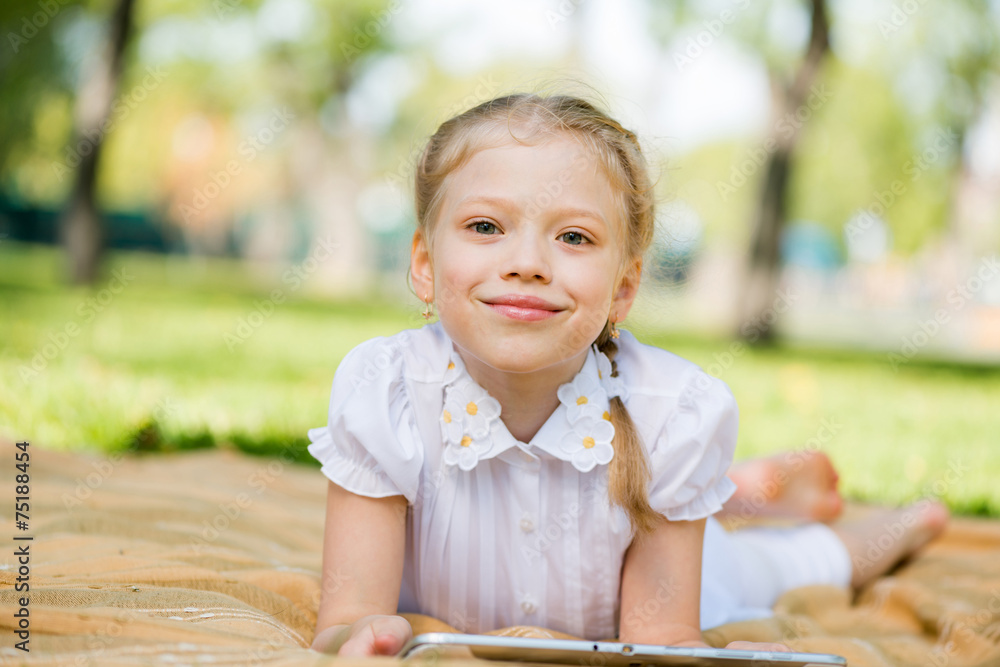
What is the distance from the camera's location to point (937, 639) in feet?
6.92

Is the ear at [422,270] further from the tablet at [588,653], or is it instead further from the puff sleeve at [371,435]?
the tablet at [588,653]

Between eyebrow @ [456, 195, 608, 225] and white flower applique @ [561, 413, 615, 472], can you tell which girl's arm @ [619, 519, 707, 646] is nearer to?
white flower applique @ [561, 413, 615, 472]

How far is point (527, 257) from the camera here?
59.7 inches

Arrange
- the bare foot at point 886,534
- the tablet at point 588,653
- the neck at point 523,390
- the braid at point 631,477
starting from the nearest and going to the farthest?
the tablet at point 588,653, the braid at point 631,477, the neck at point 523,390, the bare foot at point 886,534

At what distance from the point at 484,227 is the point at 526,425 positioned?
40 centimetres

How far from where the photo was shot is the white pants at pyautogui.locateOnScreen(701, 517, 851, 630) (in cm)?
211

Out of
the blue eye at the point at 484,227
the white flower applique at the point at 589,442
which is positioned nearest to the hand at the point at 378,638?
the white flower applique at the point at 589,442

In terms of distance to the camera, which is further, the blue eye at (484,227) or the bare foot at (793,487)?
the bare foot at (793,487)

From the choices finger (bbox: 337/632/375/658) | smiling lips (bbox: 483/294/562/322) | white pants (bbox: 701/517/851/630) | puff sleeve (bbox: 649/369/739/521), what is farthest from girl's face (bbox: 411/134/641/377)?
white pants (bbox: 701/517/851/630)

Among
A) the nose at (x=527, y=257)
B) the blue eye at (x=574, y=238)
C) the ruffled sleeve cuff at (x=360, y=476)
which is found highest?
the blue eye at (x=574, y=238)

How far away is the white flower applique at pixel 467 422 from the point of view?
1645mm

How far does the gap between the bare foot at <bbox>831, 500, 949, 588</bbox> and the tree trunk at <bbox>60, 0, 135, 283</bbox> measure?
8.91m

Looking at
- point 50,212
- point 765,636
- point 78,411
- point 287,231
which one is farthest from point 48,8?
point 287,231

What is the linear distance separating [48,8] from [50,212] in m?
18.2
